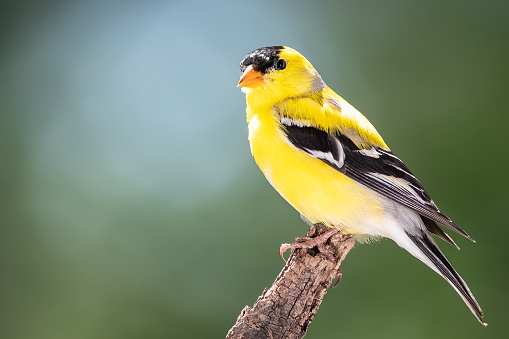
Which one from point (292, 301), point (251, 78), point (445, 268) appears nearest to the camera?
point (292, 301)

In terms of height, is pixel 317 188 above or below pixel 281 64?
below

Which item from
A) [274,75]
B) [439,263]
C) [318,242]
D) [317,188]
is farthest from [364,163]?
[274,75]

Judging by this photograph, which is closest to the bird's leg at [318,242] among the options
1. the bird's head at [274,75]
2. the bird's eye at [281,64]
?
the bird's head at [274,75]

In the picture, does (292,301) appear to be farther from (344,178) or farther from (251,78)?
(251,78)

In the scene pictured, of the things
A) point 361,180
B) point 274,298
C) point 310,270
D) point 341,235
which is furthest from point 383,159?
point 274,298

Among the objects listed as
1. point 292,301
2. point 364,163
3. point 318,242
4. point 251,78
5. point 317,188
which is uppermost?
point 251,78

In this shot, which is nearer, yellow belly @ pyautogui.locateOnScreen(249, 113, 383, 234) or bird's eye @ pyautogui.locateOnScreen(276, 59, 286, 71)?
yellow belly @ pyautogui.locateOnScreen(249, 113, 383, 234)

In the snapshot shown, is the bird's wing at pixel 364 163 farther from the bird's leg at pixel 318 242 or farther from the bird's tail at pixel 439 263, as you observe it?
the bird's leg at pixel 318 242

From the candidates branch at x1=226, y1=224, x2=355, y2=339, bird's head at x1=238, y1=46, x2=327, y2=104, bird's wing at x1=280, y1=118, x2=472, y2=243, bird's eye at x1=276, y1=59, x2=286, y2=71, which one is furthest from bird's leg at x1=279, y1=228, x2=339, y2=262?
bird's eye at x1=276, y1=59, x2=286, y2=71

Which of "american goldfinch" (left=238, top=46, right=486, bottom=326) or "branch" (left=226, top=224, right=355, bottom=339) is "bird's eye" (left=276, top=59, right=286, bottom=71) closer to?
"american goldfinch" (left=238, top=46, right=486, bottom=326)
